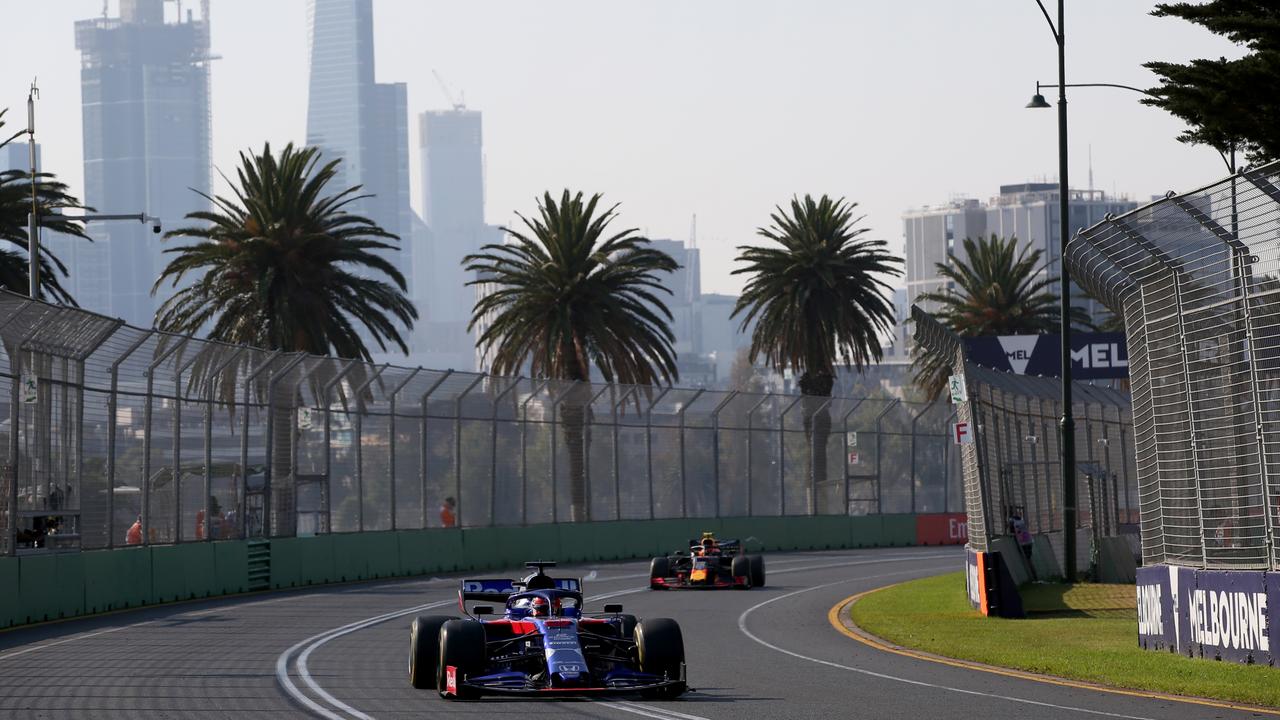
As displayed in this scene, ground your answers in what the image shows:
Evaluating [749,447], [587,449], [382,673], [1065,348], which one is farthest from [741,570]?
[749,447]

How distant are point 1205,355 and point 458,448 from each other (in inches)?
879

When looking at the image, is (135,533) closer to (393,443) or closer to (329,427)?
(329,427)

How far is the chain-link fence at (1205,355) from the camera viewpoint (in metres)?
14.9

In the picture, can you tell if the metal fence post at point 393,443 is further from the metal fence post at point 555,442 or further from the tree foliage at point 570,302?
the tree foliage at point 570,302

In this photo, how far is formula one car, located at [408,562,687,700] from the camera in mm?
13734

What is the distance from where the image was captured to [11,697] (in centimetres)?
1420

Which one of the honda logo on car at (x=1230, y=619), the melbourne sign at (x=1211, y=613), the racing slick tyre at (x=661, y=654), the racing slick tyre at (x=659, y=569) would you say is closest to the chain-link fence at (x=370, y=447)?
the racing slick tyre at (x=659, y=569)

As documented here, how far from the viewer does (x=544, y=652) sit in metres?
14.1

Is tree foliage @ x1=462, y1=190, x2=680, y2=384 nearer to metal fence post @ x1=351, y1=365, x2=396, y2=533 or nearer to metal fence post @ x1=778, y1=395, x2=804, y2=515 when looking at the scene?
metal fence post @ x1=778, y1=395, x2=804, y2=515

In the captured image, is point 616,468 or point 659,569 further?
point 616,468

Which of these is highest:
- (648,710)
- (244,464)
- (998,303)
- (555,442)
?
(998,303)

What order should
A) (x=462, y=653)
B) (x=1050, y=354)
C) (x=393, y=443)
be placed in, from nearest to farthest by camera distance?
1. (x=462, y=653)
2. (x=393, y=443)
3. (x=1050, y=354)

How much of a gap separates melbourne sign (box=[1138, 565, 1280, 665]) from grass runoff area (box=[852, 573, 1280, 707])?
175mm

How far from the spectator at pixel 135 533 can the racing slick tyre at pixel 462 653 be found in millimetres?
13695
